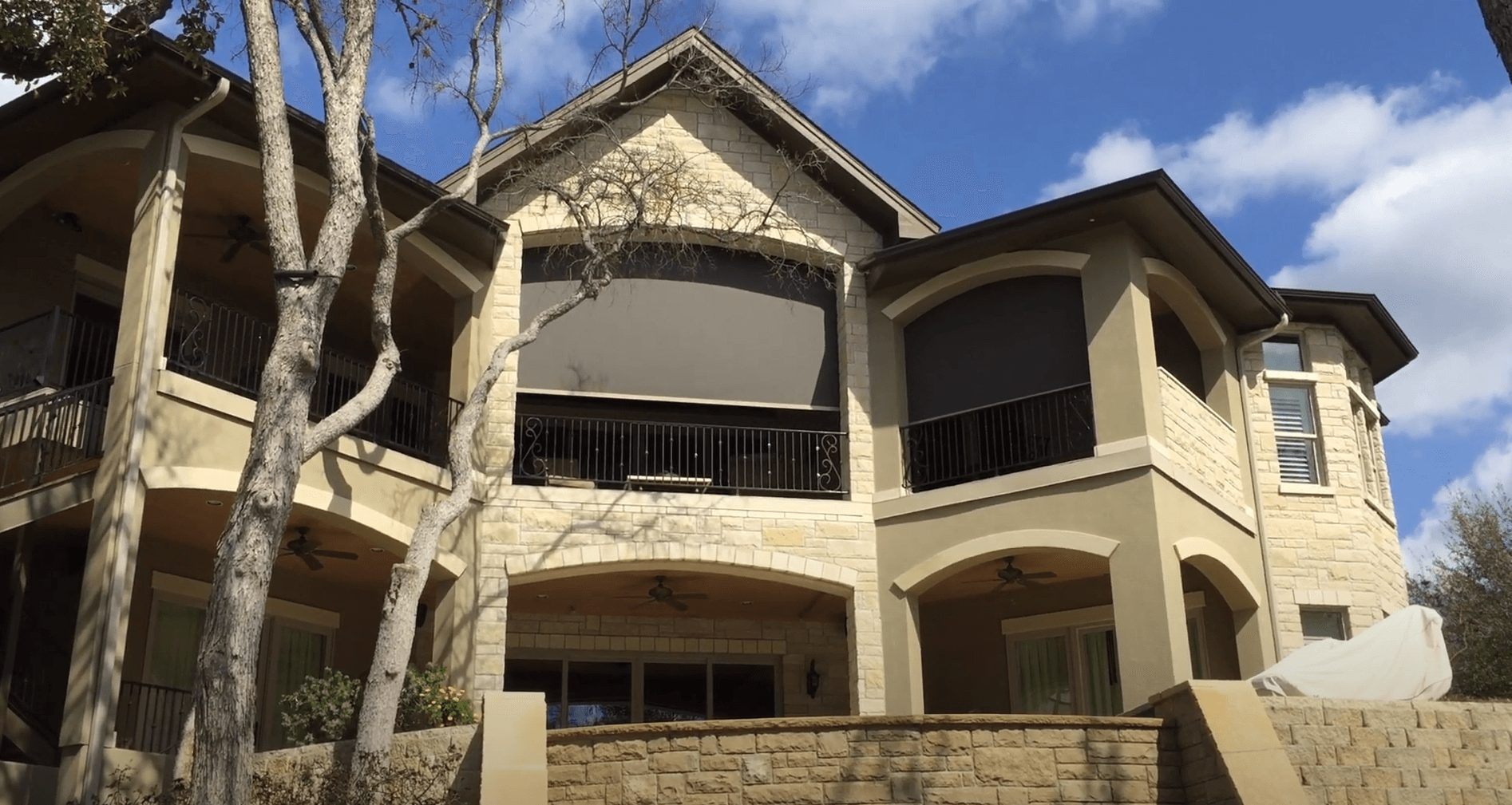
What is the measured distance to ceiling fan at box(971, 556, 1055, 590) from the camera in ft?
52.0

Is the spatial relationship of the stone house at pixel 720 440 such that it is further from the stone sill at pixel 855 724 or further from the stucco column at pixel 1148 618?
the stone sill at pixel 855 724

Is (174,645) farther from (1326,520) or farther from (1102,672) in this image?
(1326,520)

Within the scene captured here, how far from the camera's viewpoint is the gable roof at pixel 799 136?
1702 centimetres

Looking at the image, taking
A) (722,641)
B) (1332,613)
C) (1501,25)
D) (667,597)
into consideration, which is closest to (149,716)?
(667,597)

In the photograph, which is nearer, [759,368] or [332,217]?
[332,217]

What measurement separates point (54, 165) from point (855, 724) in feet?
30.6

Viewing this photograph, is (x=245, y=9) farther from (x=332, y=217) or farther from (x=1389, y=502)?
(x=1389, y=502)

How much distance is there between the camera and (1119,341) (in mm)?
14961

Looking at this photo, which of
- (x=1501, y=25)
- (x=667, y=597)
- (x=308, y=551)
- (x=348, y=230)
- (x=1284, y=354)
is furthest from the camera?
(x=1284, y=354)

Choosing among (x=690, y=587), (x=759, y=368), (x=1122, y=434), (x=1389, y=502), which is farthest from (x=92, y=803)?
(x=1389, y=502)

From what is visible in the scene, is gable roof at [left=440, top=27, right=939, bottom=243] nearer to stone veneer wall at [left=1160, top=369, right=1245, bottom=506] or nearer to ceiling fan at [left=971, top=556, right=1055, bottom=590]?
stone veneer wall at [left=1160, top=369, right=1245, bottom=506]

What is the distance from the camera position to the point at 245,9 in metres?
11.6

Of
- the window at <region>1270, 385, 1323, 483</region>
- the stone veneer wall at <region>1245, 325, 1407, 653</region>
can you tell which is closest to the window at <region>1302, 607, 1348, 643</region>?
the stone veneer wall at <region>1245, 325, 1407, 653</region>

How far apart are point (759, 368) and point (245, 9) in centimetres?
749
